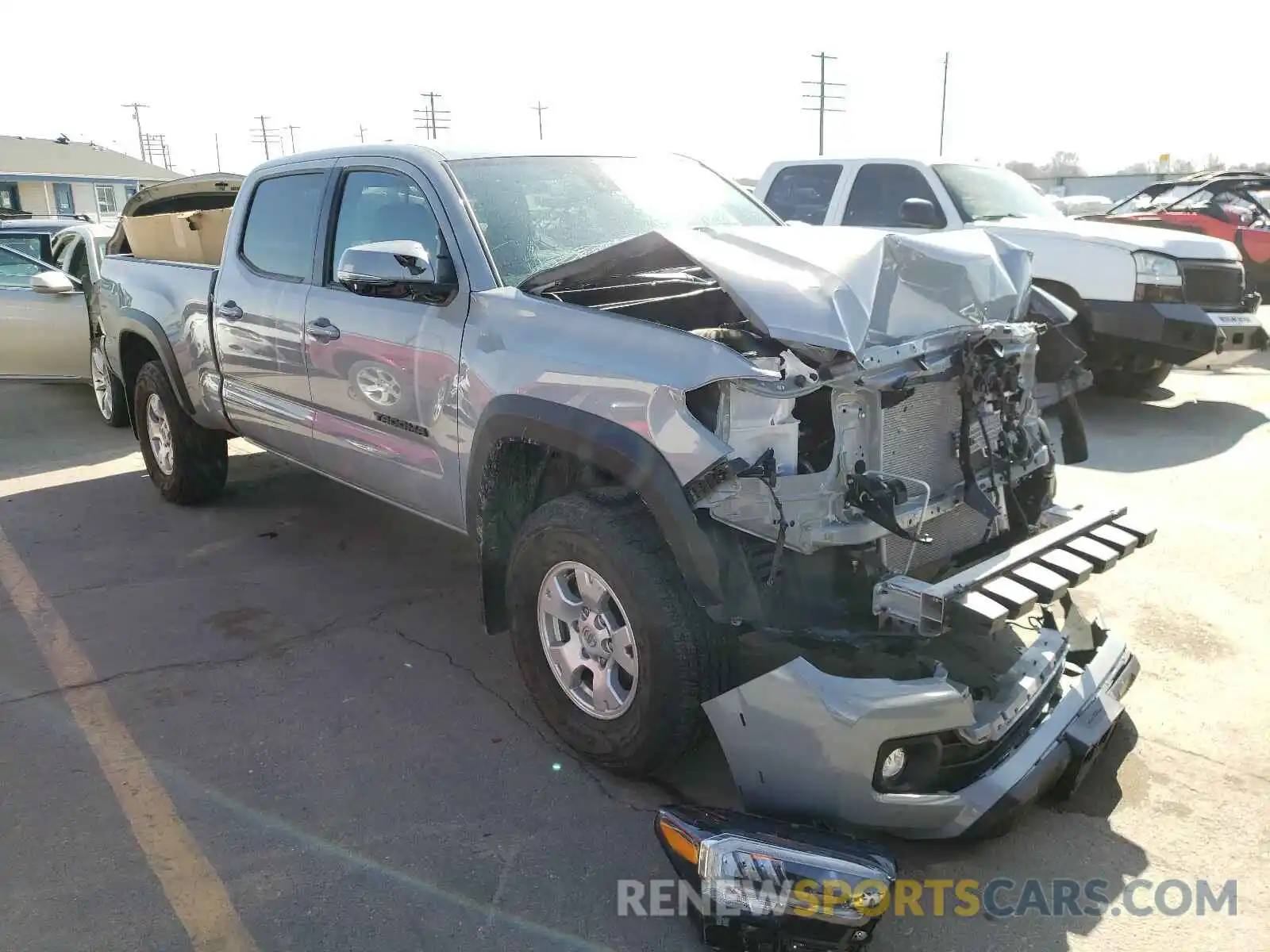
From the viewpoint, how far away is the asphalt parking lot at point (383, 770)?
8.54 feet

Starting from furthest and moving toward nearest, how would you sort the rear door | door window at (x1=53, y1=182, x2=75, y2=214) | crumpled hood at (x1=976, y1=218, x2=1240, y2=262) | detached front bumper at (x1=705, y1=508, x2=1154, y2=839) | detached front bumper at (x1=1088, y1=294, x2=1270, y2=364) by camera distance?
door window at (x1=53, y1=182, x2=75, y2=214)
crumpled hood at (x1=976, y1=218, x2=1240, y2=262)
detached front bumper at (x1=1088, y1=294, x2=1270, y2=364)
the rear door
detached front bumper at (x1=705, y1=508, x2=1154, y2=839)

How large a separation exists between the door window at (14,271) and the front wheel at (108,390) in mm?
841

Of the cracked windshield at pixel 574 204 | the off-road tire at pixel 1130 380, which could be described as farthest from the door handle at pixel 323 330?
the off-road tire at pixel 1130 380

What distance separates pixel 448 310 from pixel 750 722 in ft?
6.14

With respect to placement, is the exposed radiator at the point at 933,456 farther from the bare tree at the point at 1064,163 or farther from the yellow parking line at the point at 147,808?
the bare tree at the point at 1064,163

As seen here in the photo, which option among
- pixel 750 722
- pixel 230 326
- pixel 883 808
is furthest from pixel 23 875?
pixel 230 326

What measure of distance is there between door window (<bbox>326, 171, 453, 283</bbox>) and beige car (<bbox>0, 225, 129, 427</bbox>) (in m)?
4.90

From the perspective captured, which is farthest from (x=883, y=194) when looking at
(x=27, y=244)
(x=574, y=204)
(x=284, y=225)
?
(x=27, y=244)

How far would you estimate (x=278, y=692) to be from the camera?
3834 millimetres

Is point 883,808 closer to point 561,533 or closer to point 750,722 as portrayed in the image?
point 750,722

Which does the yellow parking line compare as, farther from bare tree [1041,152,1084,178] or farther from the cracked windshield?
bare tree [1041,152,1084,178]

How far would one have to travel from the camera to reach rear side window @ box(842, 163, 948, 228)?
8.20 metres

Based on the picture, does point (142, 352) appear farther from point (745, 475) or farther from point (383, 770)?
point (745, 475)

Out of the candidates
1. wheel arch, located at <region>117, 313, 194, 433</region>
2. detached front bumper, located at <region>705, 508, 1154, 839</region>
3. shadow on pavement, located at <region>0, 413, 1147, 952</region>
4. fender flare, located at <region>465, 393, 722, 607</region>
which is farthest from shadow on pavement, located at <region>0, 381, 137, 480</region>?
detached front bumper, located at <region>705, 508, 1154, 839</region>
